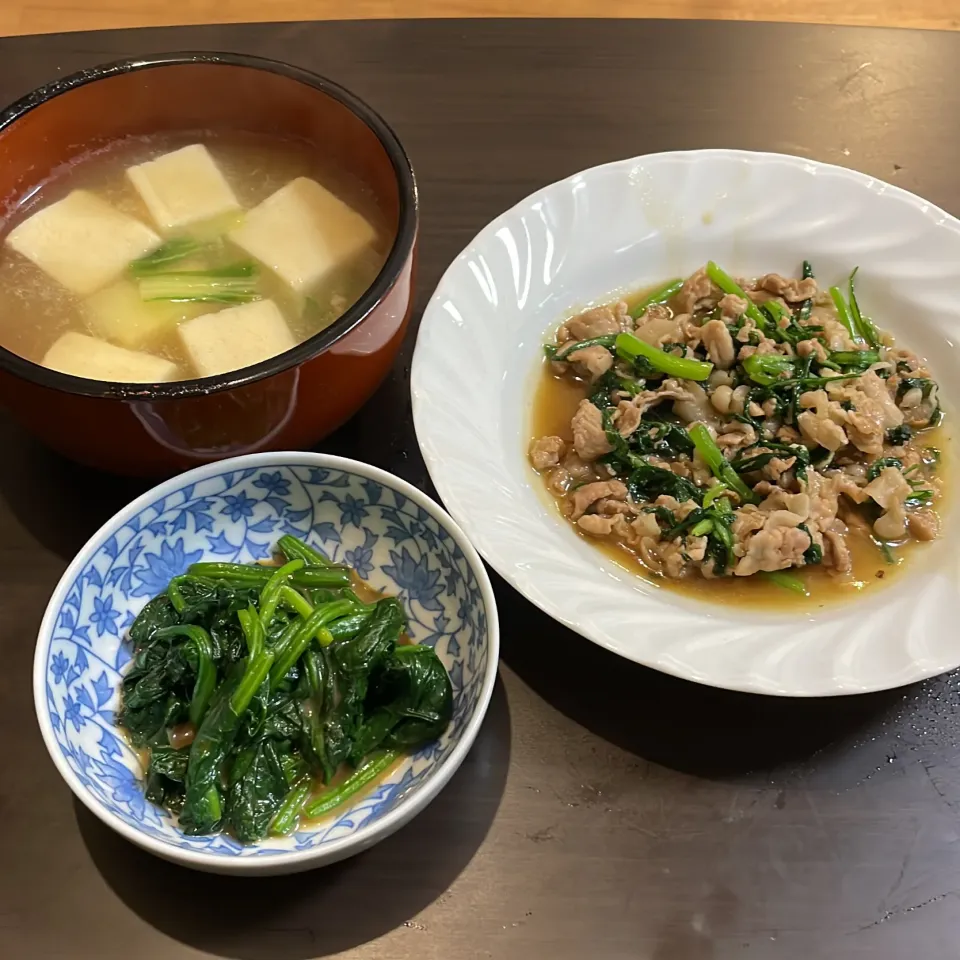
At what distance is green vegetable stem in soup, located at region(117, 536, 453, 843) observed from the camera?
1.18 metres

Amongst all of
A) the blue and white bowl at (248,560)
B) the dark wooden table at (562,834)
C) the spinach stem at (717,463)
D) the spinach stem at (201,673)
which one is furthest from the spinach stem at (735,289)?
the spinach stem at (201,673)

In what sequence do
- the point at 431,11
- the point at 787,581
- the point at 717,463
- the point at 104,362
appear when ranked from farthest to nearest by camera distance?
the point at 431,11 < the point at 717,463 < the point at 787,581 < the point at 104,362

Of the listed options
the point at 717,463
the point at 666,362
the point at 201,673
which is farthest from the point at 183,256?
the point at 717,463

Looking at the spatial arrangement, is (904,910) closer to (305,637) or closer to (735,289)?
(305,637)

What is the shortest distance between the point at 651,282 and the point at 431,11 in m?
1.38

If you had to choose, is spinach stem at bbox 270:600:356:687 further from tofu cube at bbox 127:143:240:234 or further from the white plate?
tofu cube at bbox 127:143:240:234

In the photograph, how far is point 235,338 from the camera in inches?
58.4

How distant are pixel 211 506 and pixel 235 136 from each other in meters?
0.76

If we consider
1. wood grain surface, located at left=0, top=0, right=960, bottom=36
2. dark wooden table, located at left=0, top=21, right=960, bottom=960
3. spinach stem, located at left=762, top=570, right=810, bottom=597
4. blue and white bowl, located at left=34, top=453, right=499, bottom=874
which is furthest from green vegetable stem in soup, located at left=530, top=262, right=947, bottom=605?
wood grain surface, located at left=0, top=0, right=960, bottom=36

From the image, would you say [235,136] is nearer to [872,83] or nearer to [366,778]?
[366,778]

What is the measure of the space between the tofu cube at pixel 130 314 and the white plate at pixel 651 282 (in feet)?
1.39

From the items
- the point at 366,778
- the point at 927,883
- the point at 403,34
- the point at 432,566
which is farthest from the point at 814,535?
the point at 403,34

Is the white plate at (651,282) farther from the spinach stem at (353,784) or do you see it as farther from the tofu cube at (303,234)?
the spinach stem at (353,784)

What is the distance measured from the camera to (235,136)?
1.74 m
